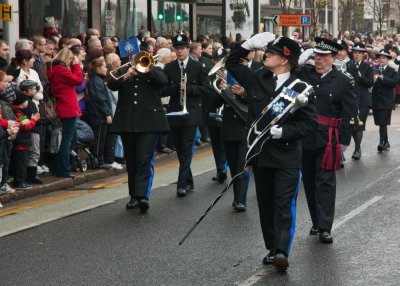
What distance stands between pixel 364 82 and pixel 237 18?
42.6 ft

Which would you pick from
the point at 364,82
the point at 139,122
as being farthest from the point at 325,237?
the point at 364,82

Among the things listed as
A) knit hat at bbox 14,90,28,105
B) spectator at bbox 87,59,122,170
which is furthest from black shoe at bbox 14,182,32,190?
spectator at bbox 87,59,122,170

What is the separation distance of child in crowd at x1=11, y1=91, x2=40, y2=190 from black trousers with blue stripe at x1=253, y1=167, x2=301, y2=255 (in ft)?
17.4

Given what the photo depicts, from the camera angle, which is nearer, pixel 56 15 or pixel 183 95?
pixel 183 95

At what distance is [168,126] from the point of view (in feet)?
41.2

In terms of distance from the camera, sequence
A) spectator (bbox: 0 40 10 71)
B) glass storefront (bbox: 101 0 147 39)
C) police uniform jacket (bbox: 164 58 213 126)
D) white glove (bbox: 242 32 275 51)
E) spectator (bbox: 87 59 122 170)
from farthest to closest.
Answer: glass storefront (bbox: 101 0 147 39)
spectator (bbox: 87 59 122 170)
spectator (bbox: 0 40 10 71)
police uniform jacket (bbox: 164 58 213 126)
white glove (bbox: 242 32 275 51)

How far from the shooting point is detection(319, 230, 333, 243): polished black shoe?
1000 cm

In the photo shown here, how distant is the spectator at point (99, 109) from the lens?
15961 millimetres

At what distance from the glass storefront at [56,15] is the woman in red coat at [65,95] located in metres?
6.74

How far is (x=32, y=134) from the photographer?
1415 centimetres

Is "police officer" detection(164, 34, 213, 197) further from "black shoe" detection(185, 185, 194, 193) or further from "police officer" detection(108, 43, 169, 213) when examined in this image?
"police officer" detection(108, 43, 169, 213)

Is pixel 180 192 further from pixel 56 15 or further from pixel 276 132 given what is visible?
pixel 56 15

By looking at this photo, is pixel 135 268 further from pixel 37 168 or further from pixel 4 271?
pixel 37 168

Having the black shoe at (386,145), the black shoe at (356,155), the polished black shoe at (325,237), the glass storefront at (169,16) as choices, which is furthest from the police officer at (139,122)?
the glass storefront at (169,16)
